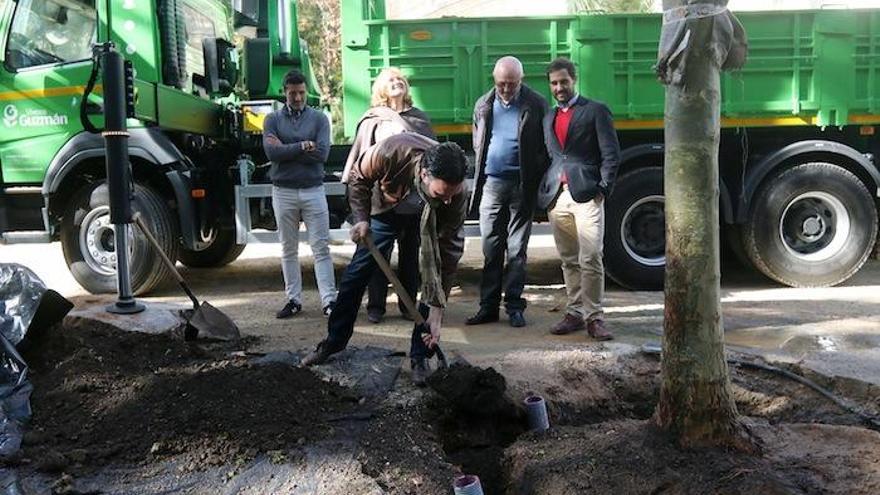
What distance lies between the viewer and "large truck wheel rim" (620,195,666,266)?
7527 mm

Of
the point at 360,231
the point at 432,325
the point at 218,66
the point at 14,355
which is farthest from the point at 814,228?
the point at 14,355

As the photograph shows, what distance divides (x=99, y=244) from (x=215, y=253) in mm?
1925

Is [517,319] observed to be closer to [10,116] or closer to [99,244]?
[99,244]

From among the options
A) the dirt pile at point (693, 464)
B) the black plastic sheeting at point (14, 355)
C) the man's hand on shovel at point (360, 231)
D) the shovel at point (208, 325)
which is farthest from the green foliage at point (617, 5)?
the dirt pile at point (693, 464)

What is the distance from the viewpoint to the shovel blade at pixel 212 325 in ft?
17.7

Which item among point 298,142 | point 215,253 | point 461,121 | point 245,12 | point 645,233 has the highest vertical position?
point 245,12

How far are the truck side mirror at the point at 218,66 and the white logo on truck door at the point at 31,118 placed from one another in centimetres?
142

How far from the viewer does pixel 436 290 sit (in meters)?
4.07

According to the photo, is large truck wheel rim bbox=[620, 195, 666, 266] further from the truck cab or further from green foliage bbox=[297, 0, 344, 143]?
green foliage bbox=[297, 0, 344, 143]

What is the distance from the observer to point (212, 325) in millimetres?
5488

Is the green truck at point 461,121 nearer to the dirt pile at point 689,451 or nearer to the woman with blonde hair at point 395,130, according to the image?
the woman with blonde hair at point 395,130

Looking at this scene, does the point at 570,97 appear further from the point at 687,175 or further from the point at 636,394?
the point at 687,175

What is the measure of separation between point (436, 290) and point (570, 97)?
7.30 feet

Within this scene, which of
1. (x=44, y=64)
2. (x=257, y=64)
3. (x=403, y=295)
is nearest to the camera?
(x=403, y=295)
